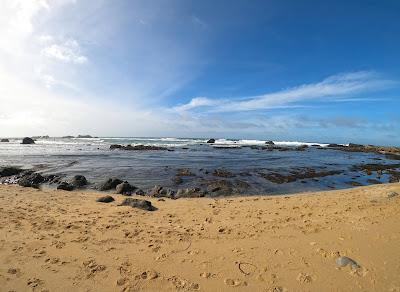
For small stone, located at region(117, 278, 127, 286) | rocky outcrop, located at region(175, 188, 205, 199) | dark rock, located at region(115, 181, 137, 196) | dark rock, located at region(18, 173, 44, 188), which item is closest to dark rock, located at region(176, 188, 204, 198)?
rocky outcrop, located at region(175, 188, 205, 199)

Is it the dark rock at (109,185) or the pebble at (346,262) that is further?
the dark rock at (109,185)

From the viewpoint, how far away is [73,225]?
7.58m

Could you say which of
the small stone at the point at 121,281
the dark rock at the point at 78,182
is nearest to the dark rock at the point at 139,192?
the dark rock at the point at 78,182

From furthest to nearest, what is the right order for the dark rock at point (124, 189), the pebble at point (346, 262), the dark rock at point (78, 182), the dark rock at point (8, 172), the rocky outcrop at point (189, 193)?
the dark rock at point (8, 172)
the dark rock at point (78, 182)
the dark rock at point (124, 189)
the rocky outcrop at point (189, 193)
the pebble at point (346, 262)

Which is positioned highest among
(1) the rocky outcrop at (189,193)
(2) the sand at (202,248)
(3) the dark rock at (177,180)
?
(2) the sand at (202,248)

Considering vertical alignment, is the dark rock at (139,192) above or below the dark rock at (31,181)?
below

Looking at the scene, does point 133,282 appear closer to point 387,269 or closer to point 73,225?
point 73,225

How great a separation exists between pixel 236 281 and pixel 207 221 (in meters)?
3.40

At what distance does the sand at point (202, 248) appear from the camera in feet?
15.4

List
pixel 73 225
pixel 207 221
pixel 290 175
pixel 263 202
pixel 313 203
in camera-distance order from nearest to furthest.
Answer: pixel 73 225 < pixel 207 221 < pixel 313 203 < pixel 263 202 < pixel 290 175

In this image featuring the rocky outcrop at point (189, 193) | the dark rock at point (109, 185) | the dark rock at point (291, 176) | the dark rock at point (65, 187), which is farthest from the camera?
the dark rock at point (291, 176)

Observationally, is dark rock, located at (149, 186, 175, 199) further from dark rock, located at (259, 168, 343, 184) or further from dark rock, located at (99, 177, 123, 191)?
dark rock, located at (259, 168, 343, 184)

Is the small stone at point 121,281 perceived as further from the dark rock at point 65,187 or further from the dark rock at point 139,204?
the dark rock at point 65,187

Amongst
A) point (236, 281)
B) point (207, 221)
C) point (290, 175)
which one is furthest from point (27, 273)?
point (290, 175)
